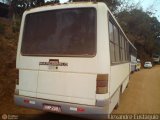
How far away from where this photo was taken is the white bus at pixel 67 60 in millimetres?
6301

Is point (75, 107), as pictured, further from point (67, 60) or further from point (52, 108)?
point (67, 60)

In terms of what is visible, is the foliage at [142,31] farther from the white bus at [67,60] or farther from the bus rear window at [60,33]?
the white bus at [67,60]

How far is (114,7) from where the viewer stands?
3325cm

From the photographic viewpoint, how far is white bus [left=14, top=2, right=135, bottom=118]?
248 inches

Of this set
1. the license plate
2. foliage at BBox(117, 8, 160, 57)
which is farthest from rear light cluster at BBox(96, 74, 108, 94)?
foliage at BBox(117, 8, 160, 57)

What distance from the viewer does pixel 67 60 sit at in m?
6.62

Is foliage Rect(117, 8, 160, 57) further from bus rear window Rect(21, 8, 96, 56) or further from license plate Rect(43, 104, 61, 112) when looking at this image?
license plate Rect(43, 104, 61, 112)

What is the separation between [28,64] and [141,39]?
177ft

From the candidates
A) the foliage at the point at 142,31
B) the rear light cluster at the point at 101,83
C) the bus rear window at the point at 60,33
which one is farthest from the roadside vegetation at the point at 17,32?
the rear light cluster at the point at 101,83

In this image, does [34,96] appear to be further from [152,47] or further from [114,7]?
[152,47]

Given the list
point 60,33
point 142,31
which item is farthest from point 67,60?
point 142,31

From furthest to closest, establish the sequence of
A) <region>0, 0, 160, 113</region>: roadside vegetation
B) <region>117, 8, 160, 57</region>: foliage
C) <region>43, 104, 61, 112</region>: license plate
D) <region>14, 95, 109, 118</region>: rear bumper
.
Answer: <region>117, 8, 160, 57</region>: foliage < <region>0, 0, 160, 113</region>: roadside vegetation < <region>43, 104, 61, 112</region>: license plate < <region>14, 95, 109, 118</region>: rear bumper

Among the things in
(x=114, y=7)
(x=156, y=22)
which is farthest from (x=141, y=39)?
(x=114, y=7)

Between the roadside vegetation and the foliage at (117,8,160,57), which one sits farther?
the foliage at (117,8,160,57)
